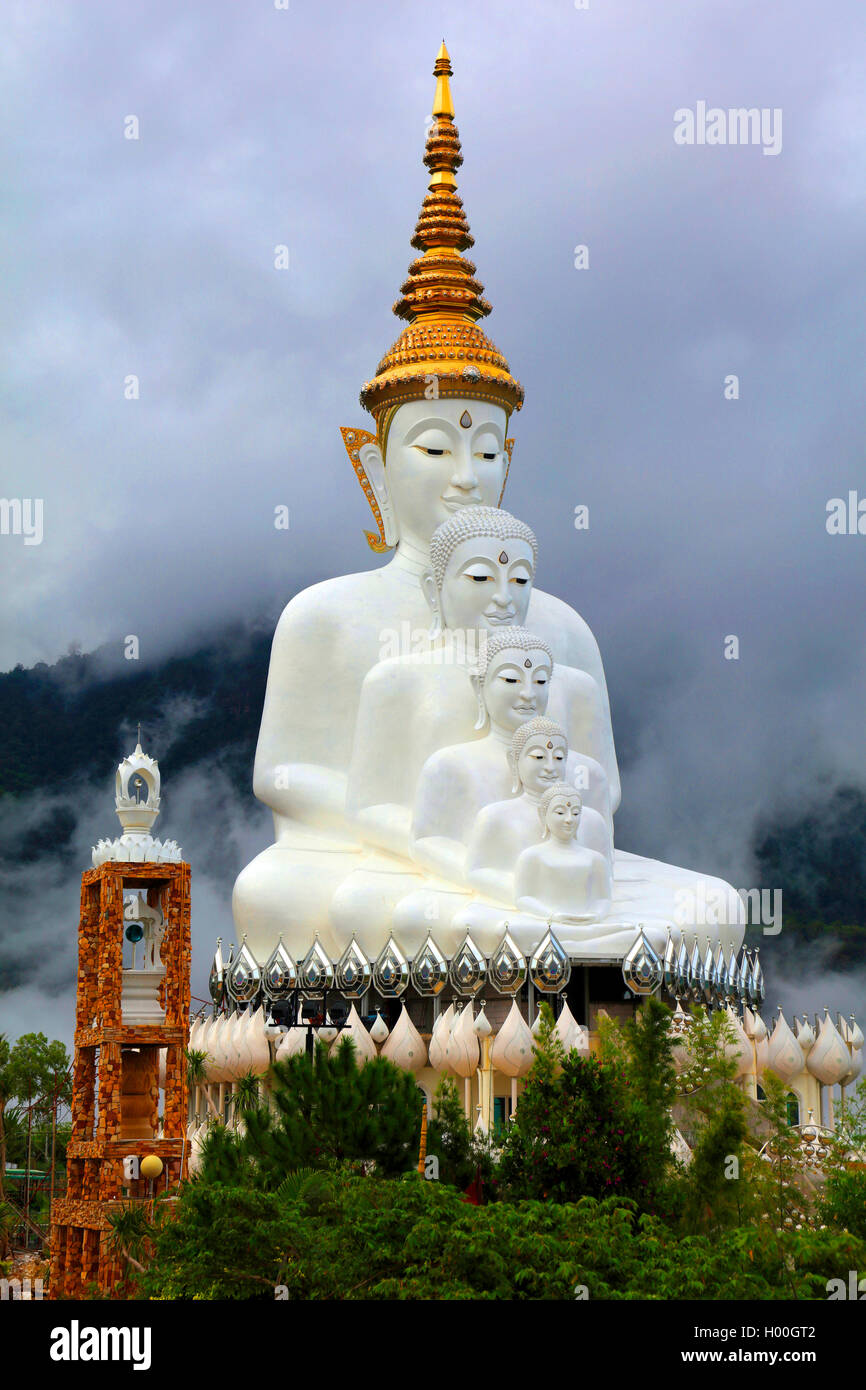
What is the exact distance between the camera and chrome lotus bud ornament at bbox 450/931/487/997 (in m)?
18.0

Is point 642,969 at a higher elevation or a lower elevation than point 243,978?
lower

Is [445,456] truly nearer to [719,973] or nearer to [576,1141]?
[719,973]

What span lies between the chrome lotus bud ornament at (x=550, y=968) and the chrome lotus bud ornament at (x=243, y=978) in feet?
11.6

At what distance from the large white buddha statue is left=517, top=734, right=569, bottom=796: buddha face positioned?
68cm

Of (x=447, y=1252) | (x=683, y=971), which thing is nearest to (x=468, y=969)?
(x=683, y=971)

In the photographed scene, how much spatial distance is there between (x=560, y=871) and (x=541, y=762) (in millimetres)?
1267

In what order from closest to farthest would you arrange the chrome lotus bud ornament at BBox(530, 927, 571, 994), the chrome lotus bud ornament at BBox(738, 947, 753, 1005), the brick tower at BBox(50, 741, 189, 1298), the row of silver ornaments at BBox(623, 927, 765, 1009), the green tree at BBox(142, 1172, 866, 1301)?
the green tree at BBox(142, 1172, 866, 1301) → the brick tower at BBox(50, 741, 189, 1298) → the chrome lotus bud ornament at BBox(530, 927, 571, 994) → the row of silver ornaments at BBox(623, 927, 765, 1009) → the chrome lotus bud ornament at BBox(738, 947, 753, 1005)

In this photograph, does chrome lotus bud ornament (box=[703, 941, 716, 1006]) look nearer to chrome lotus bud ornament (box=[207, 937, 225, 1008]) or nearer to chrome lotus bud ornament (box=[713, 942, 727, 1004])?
chrome lotus bud ornament (box=[713, 942, 727, 1004])

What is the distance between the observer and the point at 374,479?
23.2 m

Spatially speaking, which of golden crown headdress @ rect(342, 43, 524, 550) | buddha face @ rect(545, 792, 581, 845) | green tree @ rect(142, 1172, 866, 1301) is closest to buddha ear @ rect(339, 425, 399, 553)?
golden crown headdress @ rect(342, 43, 524, 550)

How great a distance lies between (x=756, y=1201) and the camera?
42.3 feet

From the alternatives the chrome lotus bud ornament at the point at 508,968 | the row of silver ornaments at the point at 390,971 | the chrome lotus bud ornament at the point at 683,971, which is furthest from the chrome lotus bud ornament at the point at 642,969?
the chrome lotus bud ornament at the point at 508,968

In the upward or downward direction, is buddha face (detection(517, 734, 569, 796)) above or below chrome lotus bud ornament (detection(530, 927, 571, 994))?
above
